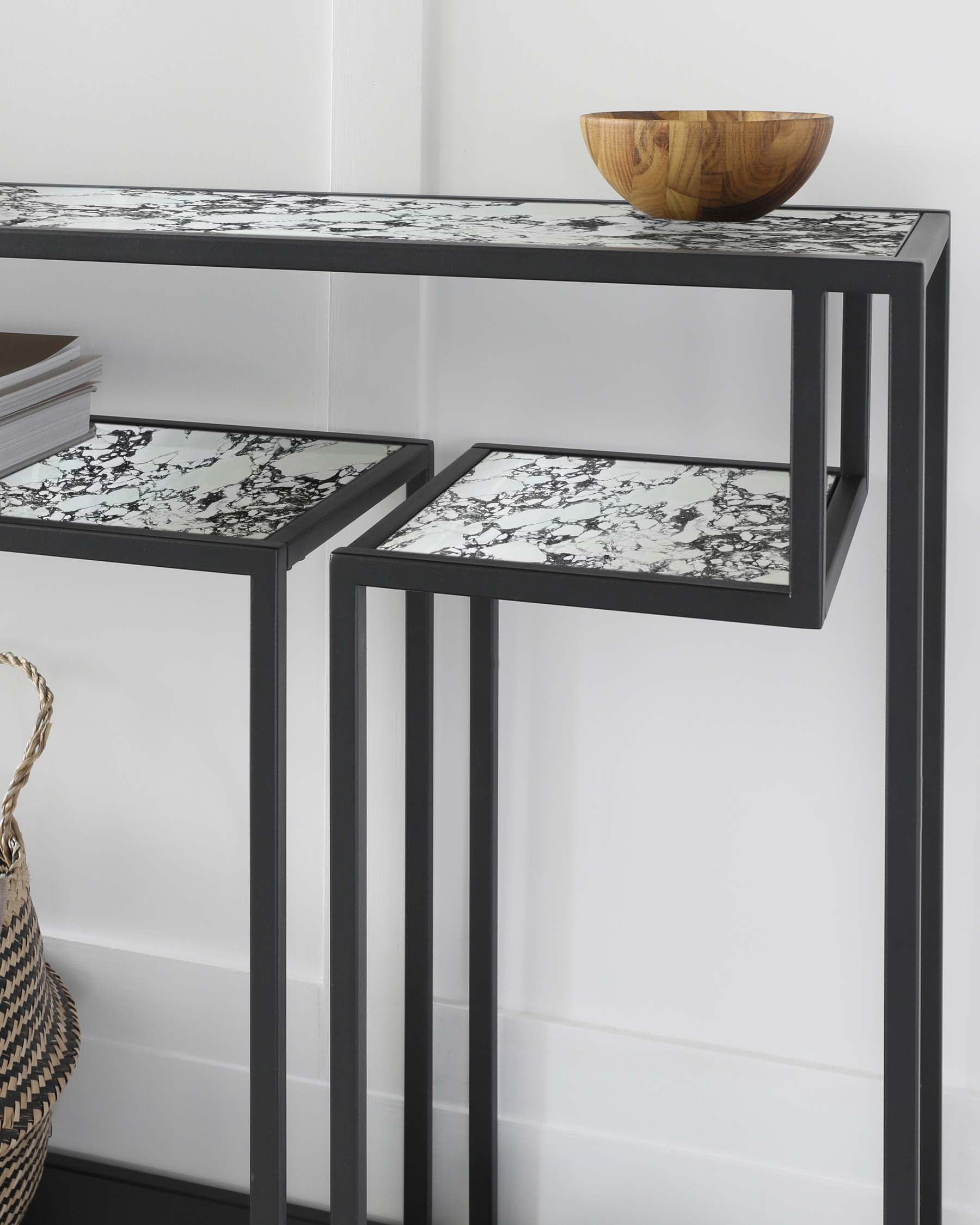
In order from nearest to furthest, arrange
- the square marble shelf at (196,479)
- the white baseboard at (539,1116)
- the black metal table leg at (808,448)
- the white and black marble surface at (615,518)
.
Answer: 1. the black metal table leg at (808,448)
2. the white and black marble surface at (615,518)
3. the square marble shelf at (196,479)
4. the white baseboard at (539,1116)

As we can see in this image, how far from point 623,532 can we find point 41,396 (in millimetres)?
539

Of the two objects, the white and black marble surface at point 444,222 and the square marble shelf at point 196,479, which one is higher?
the white and black marble surface at point 444,222

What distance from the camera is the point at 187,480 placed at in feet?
3.73

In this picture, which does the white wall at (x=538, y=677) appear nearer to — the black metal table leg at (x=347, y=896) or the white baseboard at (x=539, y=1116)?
the white baseboard at (x=539, y=1116)

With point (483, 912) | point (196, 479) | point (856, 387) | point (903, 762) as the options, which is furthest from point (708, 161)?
point (483, 912)

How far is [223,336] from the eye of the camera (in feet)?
4.29

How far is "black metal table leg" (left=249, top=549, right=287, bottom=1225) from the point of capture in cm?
93

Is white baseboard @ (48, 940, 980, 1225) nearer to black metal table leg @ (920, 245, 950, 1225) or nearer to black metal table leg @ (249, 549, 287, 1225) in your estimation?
black metal table leg @ (920, 245, 950, 1225)

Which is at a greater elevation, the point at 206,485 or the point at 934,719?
the point at 206,485

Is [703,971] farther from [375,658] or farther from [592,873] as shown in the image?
[375,658]

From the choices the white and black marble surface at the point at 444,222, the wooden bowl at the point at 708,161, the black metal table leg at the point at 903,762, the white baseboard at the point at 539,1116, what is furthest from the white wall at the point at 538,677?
the black metal table leg at the point at 903,762

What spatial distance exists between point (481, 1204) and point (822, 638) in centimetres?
69

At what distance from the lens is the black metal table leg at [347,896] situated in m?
0.92

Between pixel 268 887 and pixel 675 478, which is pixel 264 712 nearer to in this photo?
pixel 268 887
